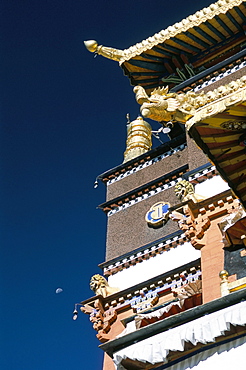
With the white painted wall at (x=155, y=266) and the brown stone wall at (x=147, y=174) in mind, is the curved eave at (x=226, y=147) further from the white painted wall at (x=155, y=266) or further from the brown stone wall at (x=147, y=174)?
the brown stone wall at (x=147, y=174)

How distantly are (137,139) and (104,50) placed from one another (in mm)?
2019

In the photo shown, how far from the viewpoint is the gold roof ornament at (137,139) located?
15688 mm

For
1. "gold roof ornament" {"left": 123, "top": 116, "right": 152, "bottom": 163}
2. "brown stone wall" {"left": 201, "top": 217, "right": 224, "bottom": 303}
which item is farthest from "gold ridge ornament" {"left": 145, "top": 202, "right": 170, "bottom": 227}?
"brown stone wall" {"left": 201, "top": 217, "right": 224, "bottom": 303}

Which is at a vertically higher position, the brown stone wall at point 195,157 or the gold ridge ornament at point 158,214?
the brown stone wall at point 195,157

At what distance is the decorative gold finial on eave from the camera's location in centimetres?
1536

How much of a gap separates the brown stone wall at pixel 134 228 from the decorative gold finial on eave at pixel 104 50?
10.8 feet

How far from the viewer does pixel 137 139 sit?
16.2m

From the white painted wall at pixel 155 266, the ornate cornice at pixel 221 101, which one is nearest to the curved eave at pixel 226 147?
the ornate cornice at pixel 221 101

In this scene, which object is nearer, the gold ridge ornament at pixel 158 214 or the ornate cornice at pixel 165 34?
the gold ridge ornament at pixel 158 214

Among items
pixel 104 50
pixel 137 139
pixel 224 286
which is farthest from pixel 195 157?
pixel 224 286

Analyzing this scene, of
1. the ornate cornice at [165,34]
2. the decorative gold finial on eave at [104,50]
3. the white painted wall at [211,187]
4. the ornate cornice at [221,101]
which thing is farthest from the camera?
the decorative gold finial on eave at [104,50]

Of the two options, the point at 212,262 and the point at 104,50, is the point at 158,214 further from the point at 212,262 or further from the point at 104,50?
the point at 104,50

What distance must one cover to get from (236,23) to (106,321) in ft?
20.4

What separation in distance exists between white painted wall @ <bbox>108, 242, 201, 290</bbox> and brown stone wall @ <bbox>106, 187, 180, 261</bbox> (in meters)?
0.51
